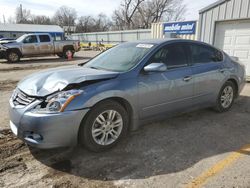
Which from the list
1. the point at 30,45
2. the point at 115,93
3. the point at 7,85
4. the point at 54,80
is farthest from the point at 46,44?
the point at 115,93

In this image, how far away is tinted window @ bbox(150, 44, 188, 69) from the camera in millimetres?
3861

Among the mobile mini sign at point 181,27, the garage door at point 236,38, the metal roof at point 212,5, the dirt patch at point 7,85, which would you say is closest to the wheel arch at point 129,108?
the dirt patch at point 7,85

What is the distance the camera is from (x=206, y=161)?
313 centimetres

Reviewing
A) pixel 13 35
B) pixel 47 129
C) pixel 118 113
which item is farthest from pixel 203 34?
pixel 13 35

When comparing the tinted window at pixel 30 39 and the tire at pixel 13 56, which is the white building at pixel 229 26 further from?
the tire at pixel 13 56

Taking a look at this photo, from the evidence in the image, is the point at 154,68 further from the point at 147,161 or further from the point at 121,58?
the point at 147,161

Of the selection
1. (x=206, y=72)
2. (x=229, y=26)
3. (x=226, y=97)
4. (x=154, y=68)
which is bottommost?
(x=226, y=97)

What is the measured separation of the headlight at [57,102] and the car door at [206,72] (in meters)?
2.38

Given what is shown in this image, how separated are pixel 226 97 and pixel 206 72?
1.06 m

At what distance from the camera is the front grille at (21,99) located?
3.01 meters

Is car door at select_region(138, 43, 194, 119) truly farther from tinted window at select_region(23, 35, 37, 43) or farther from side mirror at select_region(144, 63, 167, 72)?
tinted window at select_region(23, 35, 37, 43)

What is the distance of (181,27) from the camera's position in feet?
40.4

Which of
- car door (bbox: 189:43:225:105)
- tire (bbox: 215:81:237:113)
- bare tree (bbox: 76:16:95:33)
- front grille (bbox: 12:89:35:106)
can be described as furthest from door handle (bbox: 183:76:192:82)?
bare tree (bbox: 76:16:95:33)

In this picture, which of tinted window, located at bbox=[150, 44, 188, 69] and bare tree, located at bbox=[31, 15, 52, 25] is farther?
bare tree, located at bbox=[31, 15, 52, 25]
